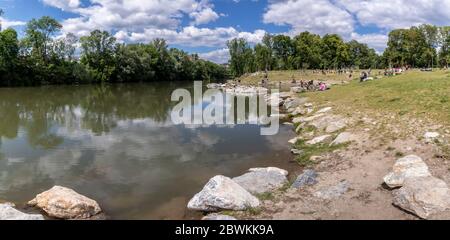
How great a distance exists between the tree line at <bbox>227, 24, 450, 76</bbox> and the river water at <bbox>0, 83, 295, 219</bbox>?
252ft

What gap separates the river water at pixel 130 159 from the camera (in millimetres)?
14859

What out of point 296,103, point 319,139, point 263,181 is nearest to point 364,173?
point 263,181

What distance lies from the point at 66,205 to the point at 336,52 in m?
129

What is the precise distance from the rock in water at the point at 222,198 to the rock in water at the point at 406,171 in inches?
194

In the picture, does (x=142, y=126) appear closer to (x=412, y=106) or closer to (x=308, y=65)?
(x=412, y=106)

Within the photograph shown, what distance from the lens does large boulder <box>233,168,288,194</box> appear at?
1419cm

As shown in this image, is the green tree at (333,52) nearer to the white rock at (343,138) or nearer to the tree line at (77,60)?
the tree line at (77,60)

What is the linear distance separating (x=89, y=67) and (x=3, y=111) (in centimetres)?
7259

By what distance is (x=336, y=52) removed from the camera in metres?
130

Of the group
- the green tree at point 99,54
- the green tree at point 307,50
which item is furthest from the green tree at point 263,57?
the green tree at point 99,54

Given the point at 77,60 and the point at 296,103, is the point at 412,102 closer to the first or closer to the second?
the point at 296,103

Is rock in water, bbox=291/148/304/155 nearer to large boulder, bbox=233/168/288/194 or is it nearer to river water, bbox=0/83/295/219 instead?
river water, bbox=0/83/295/219
